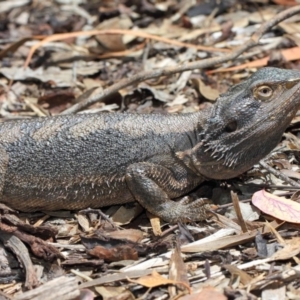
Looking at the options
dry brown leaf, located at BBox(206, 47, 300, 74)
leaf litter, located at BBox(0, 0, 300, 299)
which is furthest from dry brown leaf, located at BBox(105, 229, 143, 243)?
dry brown leaf, located at BBox(206, 47, 300, 74)

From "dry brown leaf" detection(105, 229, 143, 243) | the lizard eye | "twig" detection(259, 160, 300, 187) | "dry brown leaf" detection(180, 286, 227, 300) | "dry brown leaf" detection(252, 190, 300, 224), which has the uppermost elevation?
the lizard eye

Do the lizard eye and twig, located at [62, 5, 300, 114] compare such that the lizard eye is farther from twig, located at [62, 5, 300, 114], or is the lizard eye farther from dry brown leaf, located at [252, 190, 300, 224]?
twig, located at [62, 5, 300, 114]

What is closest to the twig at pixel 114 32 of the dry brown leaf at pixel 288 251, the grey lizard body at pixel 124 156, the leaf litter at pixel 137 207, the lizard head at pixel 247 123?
the leaf litter at pixel 137 207

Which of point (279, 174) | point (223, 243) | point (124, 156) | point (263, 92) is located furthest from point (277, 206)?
point (124, 156)

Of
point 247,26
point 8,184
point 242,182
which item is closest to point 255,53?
point 247,26

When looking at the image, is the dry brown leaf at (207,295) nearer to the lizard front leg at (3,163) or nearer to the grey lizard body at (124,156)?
the grey lizard body at (124,156)

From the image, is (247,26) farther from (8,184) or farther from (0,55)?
(8,184)
